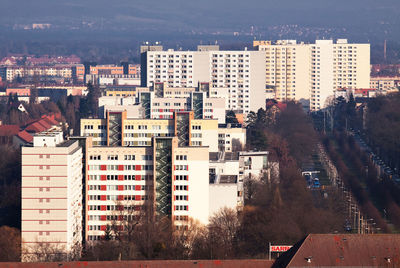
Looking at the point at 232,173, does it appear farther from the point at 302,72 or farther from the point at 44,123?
the point at 302,72

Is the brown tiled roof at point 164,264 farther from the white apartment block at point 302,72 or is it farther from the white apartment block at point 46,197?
the white apartment block at point 302,72

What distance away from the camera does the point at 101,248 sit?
3184cm

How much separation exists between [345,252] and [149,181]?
11.0 m

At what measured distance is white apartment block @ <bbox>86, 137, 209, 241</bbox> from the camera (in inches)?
1405

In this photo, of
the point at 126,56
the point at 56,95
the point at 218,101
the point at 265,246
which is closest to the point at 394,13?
the point at 126,56

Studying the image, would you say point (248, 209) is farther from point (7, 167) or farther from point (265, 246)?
point (7, 167)

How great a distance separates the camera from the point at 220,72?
241ft

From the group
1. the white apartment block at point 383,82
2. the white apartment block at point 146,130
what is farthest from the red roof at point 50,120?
the white apartment block at point 383,82

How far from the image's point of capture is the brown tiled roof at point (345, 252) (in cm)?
2553

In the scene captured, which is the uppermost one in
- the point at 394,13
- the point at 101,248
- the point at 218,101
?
the point at 394,13

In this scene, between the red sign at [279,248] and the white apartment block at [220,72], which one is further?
the white apartment block at [220,72]

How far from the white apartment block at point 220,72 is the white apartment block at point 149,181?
119 ft

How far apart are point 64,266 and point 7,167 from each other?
1937 cm

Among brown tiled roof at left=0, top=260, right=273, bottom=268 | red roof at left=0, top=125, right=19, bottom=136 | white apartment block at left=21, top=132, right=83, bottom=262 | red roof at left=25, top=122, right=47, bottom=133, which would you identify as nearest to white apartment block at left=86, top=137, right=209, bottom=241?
white apartment block at left=21, top=132, right=83, bottom=262
